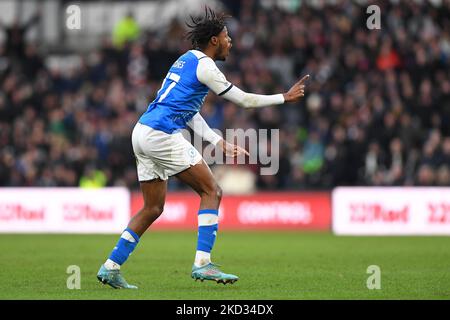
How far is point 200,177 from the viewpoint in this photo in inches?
403

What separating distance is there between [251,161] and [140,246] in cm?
555

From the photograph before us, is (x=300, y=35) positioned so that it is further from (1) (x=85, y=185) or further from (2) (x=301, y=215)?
(1) (x=85, y=185)

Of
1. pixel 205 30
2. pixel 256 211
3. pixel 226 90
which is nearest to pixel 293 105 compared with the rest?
pixel 256 211

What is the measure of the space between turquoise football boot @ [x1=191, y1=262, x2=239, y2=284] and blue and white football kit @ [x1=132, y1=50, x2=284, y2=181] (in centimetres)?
102

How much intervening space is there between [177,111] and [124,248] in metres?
1.51

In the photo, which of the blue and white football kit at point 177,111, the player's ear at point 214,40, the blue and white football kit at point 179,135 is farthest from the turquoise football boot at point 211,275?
the player's ear at point 214,40

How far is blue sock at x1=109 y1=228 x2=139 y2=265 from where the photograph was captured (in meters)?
10.2

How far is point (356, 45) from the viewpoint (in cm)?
2339

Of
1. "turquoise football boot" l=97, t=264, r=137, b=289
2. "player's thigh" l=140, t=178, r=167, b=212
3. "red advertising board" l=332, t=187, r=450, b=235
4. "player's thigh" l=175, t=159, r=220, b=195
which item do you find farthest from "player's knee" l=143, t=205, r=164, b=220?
"red advertising board" l=332, t=187, r=450, b=235

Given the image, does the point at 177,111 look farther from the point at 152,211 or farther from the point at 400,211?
the point at 400,211

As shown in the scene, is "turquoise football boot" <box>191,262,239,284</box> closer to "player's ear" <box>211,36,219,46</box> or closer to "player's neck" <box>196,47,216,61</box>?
"player's neck" <box>196,47,216,61</box>

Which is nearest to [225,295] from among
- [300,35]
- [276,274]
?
[276,274]

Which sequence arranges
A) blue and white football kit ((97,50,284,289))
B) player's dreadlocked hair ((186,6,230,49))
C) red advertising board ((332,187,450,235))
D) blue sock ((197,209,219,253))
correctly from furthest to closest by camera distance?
red advertising board ((332,187,450,235)) < player's dreadlocked hair ((186,6,230,49)) < blue sock ((197,209,219,253)) < blue and white football kit ((97,50,284,289))

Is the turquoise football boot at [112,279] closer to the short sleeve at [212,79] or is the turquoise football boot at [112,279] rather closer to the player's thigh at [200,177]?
the player's thigh at [200,177]
